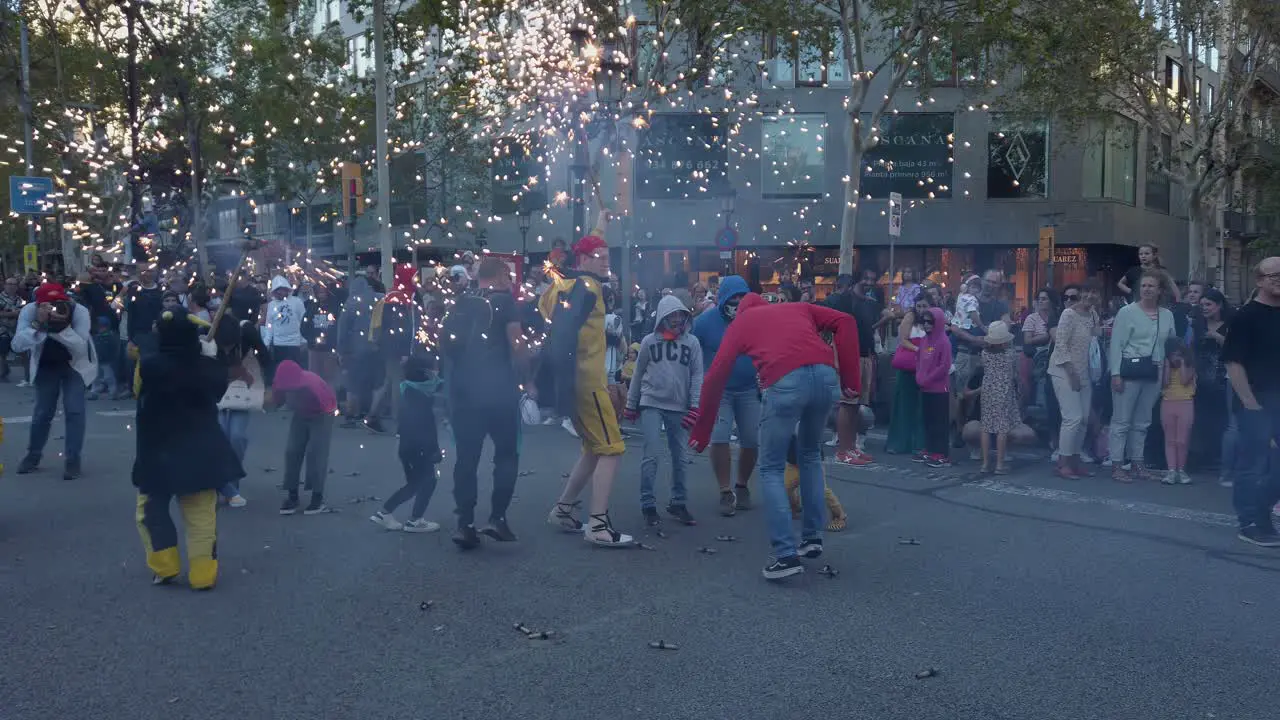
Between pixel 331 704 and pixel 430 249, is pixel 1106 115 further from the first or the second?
pixel 331 704

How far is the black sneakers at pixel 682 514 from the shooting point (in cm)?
853

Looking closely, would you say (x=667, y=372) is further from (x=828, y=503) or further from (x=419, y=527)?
(x=419, y=527)

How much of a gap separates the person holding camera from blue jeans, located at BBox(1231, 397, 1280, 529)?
30.6ft

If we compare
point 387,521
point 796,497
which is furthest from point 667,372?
point 387,521

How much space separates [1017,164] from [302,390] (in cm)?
3086

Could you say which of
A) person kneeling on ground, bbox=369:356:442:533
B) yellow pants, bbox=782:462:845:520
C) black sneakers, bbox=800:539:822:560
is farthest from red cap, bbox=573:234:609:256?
black sneakers, bbox=800:539:822:560

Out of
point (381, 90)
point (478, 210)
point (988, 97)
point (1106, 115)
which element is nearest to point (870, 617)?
point (381, 90)

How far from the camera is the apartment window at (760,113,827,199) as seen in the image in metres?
35.8

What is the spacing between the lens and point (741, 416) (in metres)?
8.83

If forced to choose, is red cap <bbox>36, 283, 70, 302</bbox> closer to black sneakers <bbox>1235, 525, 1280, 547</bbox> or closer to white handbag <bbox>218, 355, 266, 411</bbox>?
white handbag <bbox>218, 355, 266, 411</bbox>

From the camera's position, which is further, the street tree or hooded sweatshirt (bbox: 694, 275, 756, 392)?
the street tree

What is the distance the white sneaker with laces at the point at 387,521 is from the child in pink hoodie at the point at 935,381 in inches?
224

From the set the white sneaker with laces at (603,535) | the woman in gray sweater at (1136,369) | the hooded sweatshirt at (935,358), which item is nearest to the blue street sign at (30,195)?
the hooded sweatshirt at (935,358)

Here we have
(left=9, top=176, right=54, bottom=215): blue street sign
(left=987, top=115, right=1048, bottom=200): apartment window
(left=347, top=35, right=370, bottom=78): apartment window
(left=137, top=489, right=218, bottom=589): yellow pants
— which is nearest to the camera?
(left=137, top=489, right=218, bottom=589): yellow pants
